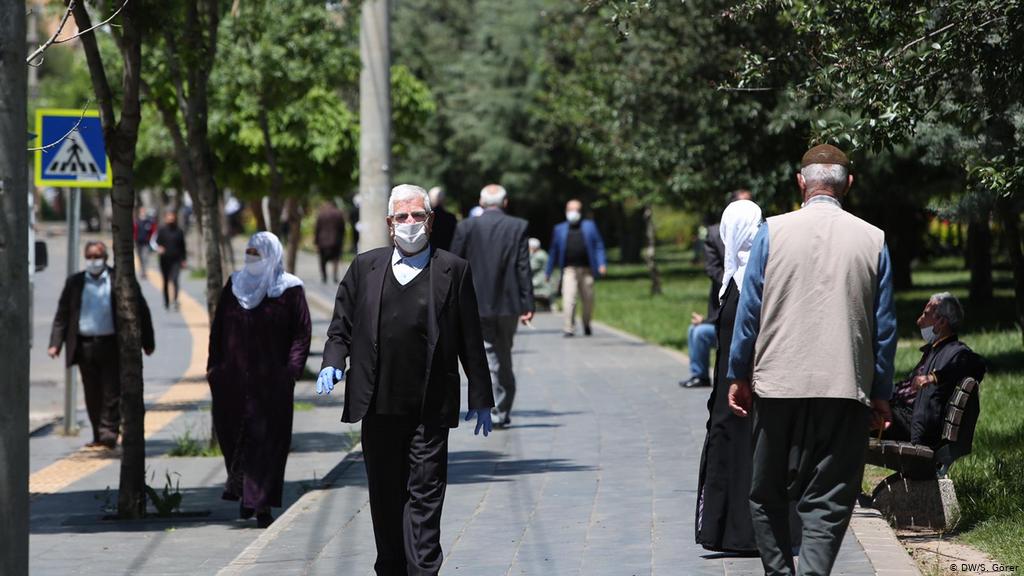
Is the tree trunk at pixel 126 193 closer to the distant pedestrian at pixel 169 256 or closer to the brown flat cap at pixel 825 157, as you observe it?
the brown flat cap at pixel 825 157

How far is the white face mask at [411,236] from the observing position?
6668mm

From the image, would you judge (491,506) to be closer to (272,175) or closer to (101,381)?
(101,381)

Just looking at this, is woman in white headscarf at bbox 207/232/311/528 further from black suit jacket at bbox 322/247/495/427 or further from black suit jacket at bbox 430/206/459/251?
black suit jacket at bbox 430/206/459/251

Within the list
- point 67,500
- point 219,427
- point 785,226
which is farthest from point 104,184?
point 785,226

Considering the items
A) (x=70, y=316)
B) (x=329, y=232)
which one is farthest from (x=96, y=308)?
(x=329, y=232)

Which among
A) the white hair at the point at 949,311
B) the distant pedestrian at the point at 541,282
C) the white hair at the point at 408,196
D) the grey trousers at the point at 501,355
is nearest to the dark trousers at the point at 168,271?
the distant pedestrian at the point at 541,282

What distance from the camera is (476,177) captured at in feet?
160

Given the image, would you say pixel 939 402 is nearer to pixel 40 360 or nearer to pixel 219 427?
pixel 219 427

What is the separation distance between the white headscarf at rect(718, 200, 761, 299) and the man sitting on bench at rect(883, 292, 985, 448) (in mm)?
1403

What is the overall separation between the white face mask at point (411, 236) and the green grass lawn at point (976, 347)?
2851mm

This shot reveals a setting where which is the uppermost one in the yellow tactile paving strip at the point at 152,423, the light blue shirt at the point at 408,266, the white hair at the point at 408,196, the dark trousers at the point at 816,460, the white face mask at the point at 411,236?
the white hair at the point at 408,196

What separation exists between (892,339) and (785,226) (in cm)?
55

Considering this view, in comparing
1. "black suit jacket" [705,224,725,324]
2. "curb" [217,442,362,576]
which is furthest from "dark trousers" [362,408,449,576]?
"black suit jacket" [705,224,725,324]

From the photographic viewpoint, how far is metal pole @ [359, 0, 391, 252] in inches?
554
